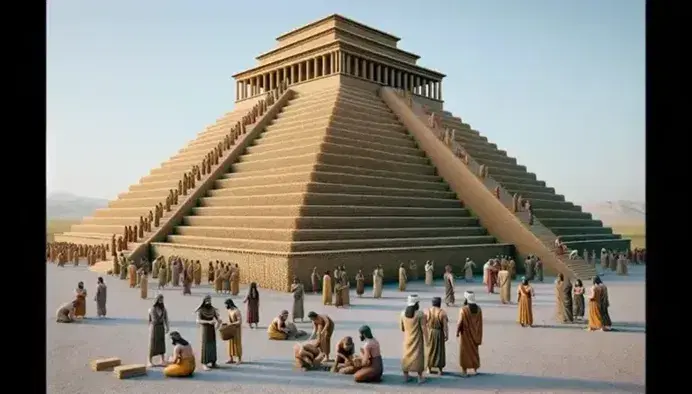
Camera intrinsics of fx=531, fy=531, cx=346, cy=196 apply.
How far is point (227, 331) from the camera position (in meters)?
9.88

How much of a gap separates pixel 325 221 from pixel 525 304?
9.61 metres

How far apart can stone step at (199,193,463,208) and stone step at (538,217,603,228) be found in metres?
5.39

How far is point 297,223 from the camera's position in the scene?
66.7ft

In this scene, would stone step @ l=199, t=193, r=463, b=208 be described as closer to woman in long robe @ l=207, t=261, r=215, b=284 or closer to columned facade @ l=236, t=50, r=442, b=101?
woman in long robe @ l=207, t=261, r=215, b=284

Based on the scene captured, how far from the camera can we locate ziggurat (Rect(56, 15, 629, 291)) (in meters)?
21.2

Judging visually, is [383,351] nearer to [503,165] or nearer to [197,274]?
[197,274]

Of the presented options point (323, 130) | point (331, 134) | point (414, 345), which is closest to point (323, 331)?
point (414, 345)

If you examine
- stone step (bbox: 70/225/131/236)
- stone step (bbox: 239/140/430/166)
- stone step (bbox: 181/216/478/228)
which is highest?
stone step (bbox: 239/140/430/166)

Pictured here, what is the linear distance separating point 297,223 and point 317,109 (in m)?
12.5

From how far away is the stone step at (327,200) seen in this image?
21.8 metres

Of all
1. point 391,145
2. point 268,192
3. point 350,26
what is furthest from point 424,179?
point 350,26

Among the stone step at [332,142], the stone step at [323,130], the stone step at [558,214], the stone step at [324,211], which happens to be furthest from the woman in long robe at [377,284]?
the stone step at [558,214]

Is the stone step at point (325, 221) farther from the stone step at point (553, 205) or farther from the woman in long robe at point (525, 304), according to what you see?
the woman in long robe at point (525, 304)

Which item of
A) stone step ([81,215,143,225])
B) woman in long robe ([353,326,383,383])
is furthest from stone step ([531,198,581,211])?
woman in long robe ([353,326,383,383])
